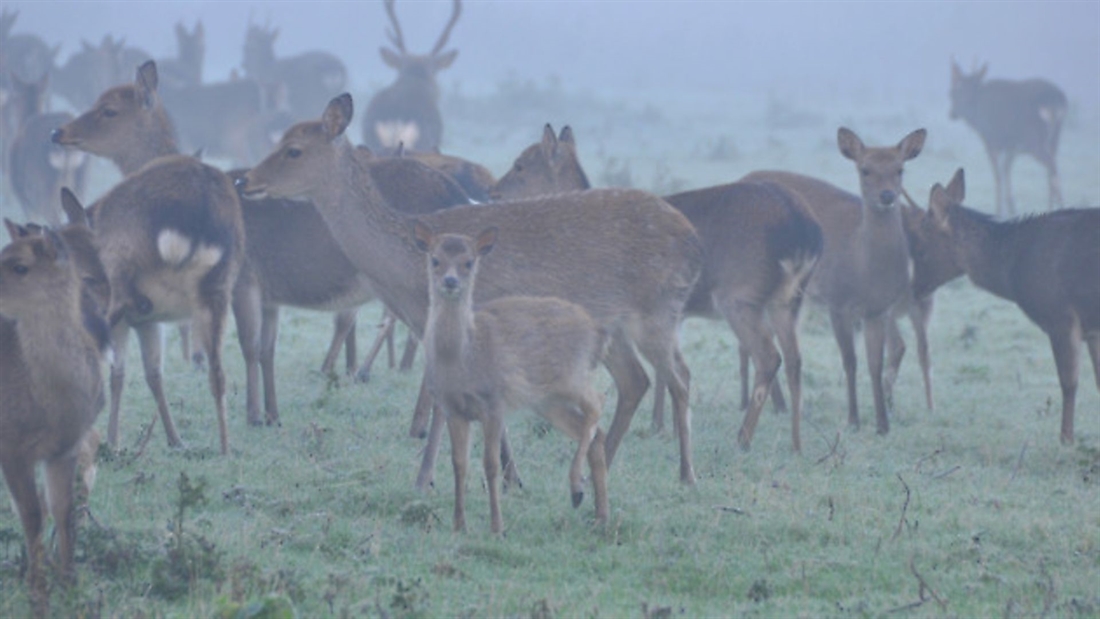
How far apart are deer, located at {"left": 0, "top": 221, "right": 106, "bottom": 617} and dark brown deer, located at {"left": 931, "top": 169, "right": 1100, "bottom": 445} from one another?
6323 millimetres

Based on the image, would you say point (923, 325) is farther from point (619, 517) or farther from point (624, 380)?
point (619, 517)

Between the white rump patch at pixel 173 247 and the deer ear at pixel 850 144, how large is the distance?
4736mm

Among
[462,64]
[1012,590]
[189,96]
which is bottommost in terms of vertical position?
[1012,590]

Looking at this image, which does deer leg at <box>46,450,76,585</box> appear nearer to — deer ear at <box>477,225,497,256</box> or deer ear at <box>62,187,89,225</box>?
deer ear at <box>62,187,89,225</box>

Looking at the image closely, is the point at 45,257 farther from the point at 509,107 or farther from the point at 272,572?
the point at 509,107

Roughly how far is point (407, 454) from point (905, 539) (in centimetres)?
298

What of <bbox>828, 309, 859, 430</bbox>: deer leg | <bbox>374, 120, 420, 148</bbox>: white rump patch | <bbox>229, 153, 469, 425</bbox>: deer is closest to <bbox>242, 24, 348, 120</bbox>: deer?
<bbox>374, 120, 420, 148</bbox>: white rump patch

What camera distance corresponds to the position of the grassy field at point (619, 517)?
6152 mm

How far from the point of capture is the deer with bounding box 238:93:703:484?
8.40 meters

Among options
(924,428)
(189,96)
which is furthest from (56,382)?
(189,96)

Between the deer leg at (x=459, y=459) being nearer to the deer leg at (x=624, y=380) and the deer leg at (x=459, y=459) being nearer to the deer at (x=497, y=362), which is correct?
the deer at (x=497, y=362)

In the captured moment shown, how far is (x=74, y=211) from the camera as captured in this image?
7.77 meters

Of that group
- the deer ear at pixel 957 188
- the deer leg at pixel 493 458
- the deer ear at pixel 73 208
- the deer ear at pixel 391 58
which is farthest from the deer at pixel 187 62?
the deer leg at pixel 493 458

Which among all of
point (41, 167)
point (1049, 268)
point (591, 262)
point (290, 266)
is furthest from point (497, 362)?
point (41, 167)
